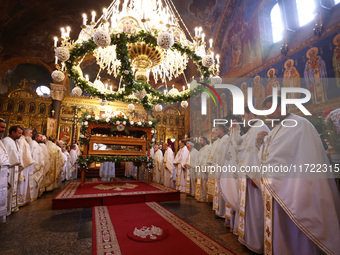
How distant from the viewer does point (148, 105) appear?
20.6 feet

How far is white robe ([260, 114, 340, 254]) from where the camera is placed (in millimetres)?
1985

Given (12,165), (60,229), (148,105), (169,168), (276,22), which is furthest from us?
(276,22)

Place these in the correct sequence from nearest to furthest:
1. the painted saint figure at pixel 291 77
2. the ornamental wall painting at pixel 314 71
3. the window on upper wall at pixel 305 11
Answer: the ornamental wall painting at pixel 314 71 < the painted saint figure at pixel 291 77 < the window on upper wall at pixel 305 11

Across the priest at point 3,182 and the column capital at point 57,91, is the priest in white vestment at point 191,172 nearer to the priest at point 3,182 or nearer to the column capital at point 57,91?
the priest at point 3,182

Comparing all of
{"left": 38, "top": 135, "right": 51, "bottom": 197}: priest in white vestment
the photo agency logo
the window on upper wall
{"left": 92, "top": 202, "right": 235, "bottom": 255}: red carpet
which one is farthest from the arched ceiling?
{"left": 92, "top": 202, "right": 235, "bottom": 255}: red carpet

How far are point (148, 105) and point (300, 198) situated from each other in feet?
16.1

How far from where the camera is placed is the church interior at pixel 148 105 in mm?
2818

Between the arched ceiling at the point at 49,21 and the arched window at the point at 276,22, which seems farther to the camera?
the arched ceiling at the point at 49,21

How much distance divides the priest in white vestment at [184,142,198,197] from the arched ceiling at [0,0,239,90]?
10887 millimetres

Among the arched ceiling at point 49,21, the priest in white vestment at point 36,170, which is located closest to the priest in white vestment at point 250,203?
the priest in white vestment at point 36,170

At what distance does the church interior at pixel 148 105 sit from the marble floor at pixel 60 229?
0.03 m

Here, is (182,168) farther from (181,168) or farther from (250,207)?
(250,207)

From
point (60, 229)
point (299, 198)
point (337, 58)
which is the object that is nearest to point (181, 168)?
point (60, 229)

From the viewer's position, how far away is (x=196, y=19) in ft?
47.7
